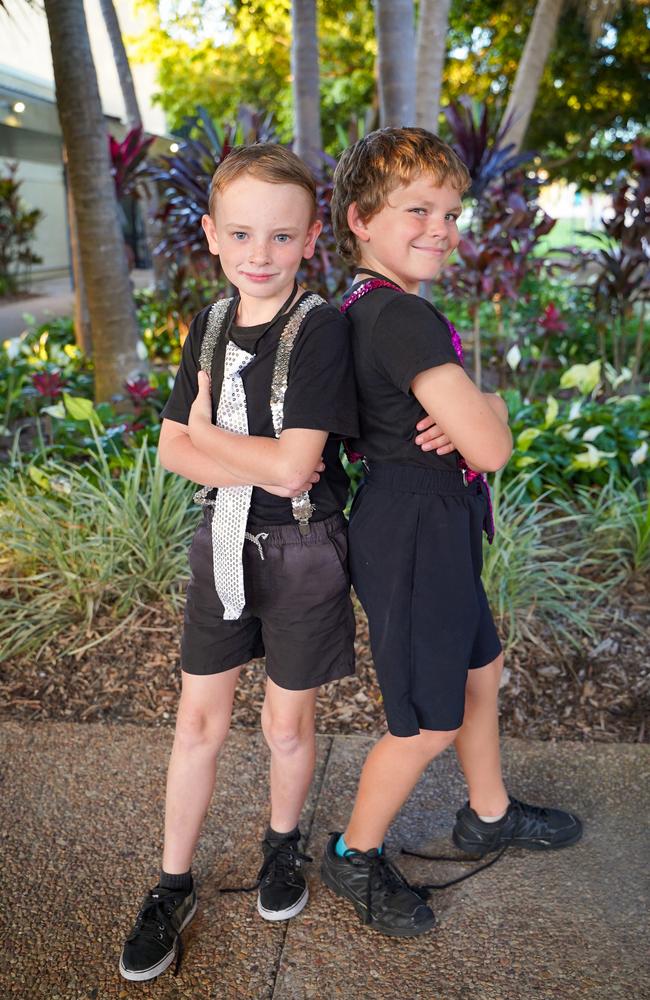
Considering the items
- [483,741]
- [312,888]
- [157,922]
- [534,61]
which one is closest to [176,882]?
[157,922]

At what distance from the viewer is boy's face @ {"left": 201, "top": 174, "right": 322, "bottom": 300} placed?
1729 mm

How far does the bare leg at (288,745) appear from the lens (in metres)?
2.01

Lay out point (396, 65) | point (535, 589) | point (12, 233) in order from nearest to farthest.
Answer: point (535, 589), point (396, 65), point (12, 233)

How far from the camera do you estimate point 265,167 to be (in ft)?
5.64

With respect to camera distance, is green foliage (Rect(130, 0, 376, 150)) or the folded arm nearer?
the folded arm

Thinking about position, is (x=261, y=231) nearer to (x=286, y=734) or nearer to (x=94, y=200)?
(x=286, y=734)

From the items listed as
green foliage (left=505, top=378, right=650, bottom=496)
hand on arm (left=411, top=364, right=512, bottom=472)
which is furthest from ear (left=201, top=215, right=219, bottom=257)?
green foliage (left=505, top=378, right=650, bottom=496)

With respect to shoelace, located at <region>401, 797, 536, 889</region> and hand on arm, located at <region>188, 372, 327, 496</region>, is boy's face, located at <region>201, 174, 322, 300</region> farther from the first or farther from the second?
shoelace, located at <region>401, 797, 536, 889</region>

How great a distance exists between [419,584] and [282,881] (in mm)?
836

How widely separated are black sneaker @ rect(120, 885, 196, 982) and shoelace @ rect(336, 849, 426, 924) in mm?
408

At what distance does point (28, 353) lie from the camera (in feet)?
23.6

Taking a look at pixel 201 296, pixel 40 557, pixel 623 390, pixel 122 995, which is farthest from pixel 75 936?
pixel 201 296

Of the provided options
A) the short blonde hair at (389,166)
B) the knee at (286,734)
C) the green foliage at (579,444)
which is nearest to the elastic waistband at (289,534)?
the knee at (286,734)

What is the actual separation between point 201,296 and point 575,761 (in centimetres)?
569
